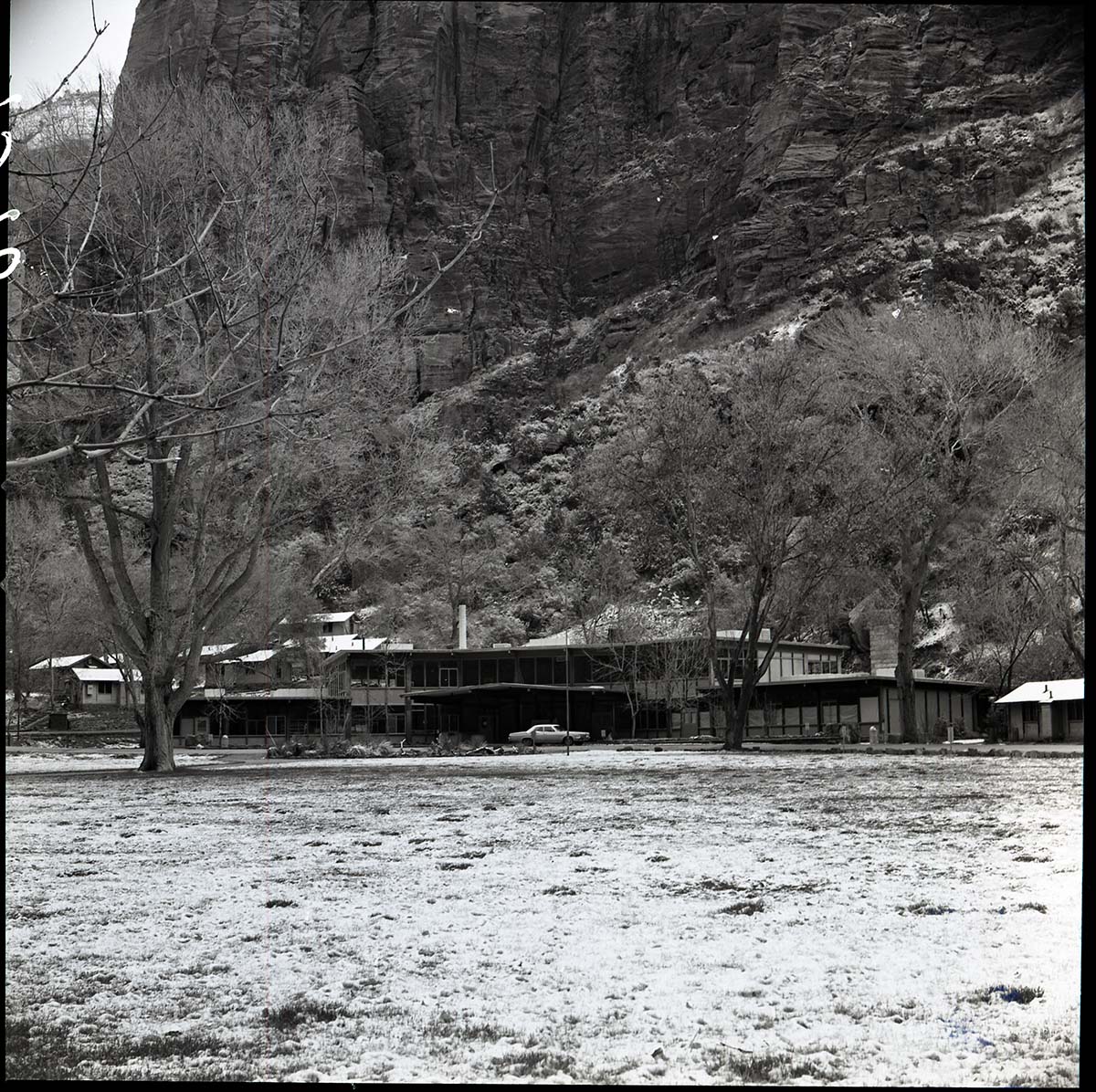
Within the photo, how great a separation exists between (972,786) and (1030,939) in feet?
32.7

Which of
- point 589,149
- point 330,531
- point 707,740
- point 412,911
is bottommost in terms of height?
→ point 707,740

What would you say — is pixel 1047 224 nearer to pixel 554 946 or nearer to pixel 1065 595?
pixel 1065 595

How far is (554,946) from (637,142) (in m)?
80.1

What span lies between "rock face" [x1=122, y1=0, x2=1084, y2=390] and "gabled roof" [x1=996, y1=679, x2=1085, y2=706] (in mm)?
28387

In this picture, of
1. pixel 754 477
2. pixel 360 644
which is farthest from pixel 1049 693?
pixel 360 644

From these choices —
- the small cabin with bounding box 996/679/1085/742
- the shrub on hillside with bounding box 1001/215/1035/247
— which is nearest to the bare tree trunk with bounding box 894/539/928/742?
the small cabin with bounding box 996/679/1085/742

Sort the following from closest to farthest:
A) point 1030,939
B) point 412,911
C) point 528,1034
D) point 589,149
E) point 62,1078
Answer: point 62,1078 → point 528,1034 → point 1030,939 → point 412,911 → point 589,149

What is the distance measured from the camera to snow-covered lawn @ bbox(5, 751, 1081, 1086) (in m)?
4.25

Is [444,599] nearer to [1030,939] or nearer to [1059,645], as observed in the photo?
[1059,645]

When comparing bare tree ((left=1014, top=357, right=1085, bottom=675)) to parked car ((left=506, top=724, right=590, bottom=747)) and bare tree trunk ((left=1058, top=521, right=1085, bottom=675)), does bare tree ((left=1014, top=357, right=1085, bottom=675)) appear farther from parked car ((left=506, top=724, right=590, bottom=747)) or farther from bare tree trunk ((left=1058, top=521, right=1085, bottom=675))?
parked car ((left=506, top=724, right=590, bottom=747))

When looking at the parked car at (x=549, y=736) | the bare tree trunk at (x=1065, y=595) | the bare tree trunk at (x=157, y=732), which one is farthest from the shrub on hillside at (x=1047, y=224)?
the bare tree trunk at (x=157, y=732)

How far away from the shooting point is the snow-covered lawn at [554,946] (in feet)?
13.9

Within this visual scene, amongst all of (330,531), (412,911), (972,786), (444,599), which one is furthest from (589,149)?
Answer: (412,911)

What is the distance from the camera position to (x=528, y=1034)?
4.50m
